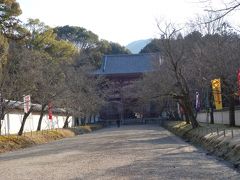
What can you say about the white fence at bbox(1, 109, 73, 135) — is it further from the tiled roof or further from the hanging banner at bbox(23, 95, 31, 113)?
the tiled roof

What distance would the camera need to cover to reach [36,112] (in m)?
45.0

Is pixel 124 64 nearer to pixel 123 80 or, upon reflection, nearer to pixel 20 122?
pixel 123 80

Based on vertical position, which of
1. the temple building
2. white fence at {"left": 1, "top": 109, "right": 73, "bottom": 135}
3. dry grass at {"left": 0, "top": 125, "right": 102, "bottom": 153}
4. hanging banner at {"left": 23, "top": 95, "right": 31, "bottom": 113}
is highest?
the temple building

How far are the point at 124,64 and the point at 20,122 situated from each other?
4632 cm

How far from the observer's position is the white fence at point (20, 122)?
117ft

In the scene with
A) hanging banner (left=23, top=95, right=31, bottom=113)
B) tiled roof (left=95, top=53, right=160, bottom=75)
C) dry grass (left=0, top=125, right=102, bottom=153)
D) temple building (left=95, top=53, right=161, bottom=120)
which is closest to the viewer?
dry grass (left=0, top=125, right=102, bottom=153)

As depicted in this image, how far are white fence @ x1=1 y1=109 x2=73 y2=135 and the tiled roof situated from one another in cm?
2687

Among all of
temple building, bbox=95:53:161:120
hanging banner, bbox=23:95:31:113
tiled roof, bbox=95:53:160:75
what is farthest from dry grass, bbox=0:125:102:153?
tiled roof, bbox=95:53:160:75

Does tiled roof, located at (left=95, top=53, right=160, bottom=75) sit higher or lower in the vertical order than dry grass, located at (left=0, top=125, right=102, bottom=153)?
higher

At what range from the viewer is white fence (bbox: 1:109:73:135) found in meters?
35.8

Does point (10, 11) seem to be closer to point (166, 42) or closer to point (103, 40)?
point (166, 42)

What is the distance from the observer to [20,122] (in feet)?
131

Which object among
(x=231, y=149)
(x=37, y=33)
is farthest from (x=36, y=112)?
(x=231, y=149)

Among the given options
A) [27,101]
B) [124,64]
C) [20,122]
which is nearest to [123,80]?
[124,64]
